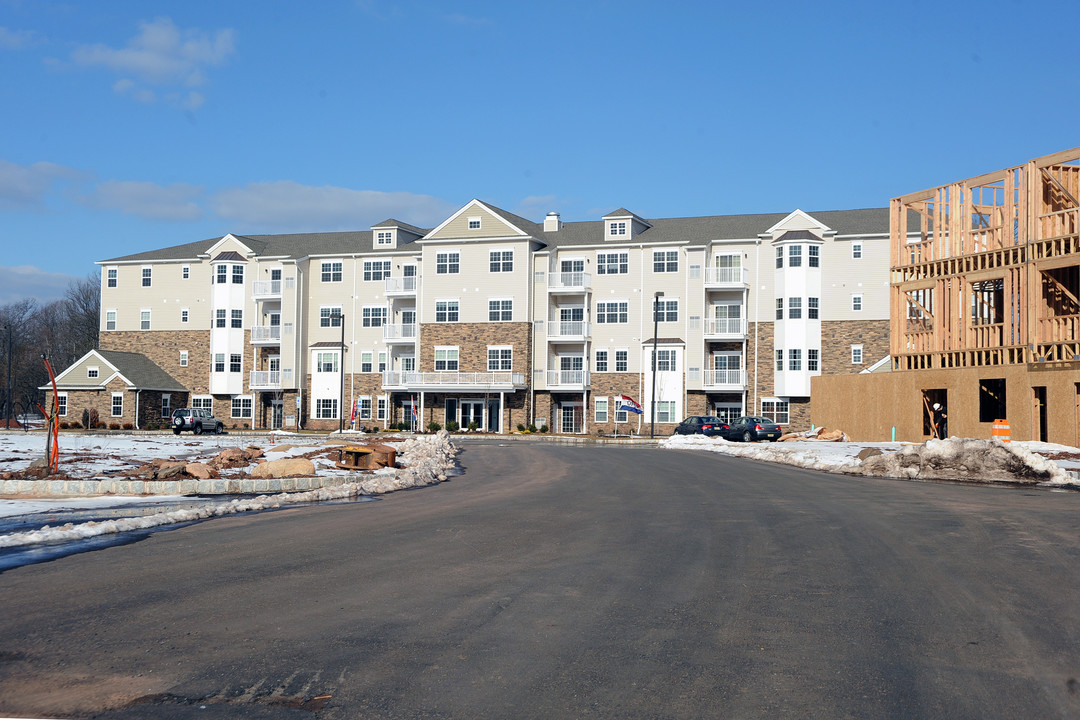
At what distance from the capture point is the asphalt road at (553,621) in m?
5.64

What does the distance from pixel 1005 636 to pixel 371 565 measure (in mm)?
6097

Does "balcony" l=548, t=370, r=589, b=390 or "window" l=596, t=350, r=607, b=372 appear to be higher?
"window" l=596, t=350, r=607, b=372

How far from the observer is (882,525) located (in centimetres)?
1384

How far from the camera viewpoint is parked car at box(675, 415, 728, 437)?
49062 millimetres

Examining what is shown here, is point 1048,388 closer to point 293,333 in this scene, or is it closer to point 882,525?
point 882,525

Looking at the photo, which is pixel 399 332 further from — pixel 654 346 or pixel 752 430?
pixel 752 430

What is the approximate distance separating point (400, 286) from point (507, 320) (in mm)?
8552

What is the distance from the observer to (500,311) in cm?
6512

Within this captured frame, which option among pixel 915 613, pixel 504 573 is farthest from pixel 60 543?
pixel 915 613

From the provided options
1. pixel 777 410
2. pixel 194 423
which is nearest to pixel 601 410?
pixel 777 410

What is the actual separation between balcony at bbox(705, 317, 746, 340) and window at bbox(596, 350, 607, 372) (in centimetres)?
724

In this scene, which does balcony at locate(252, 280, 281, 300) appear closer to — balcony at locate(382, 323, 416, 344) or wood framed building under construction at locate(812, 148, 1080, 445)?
balcony at locate(382, 323, 416, 344)

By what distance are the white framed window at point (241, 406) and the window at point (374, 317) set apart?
10447 mm

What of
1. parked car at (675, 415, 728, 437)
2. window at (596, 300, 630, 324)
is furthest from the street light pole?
parked car at (675, 415, 728, 437)
